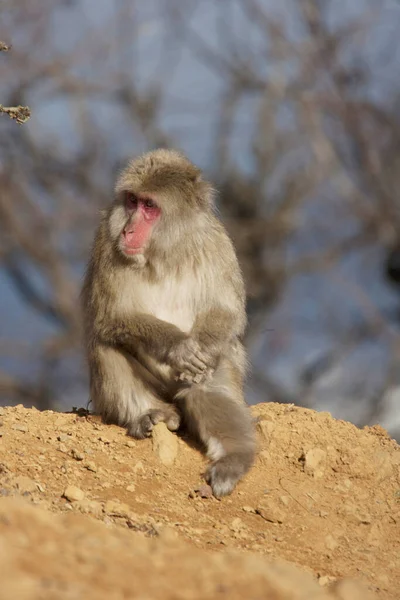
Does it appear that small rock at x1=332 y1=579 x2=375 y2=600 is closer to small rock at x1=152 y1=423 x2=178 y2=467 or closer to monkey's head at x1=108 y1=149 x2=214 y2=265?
small rock at x1=152 y1=423 x2=178 y2=467

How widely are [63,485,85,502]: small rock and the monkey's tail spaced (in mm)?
774

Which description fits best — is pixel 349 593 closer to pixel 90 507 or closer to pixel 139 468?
pixel 90 507

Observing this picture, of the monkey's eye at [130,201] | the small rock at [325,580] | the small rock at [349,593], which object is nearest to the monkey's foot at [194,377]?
the monkey's eye at [130,201]

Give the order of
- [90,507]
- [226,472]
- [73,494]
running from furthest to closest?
1. [226,472]
2. [73,494]
3. [90,507]

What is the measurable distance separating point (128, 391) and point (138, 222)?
0.99 meters

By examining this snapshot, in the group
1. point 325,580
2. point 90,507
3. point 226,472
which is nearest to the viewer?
point 325,580

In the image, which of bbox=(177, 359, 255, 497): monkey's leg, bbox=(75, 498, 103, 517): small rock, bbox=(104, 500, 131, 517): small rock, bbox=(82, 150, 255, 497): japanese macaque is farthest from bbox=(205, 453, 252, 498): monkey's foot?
bbox=(75, 498, 103, 517): small rock

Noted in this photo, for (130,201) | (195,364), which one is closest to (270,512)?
(195,364)

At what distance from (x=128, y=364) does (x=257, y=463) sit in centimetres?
95

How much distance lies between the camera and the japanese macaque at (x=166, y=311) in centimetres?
543

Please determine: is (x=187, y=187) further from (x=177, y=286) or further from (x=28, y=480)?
(x=28, y=480)

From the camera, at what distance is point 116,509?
4598mm

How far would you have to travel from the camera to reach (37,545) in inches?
128

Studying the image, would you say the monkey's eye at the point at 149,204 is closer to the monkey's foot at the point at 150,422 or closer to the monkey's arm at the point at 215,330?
the monkey's arm at the point at 215,330
